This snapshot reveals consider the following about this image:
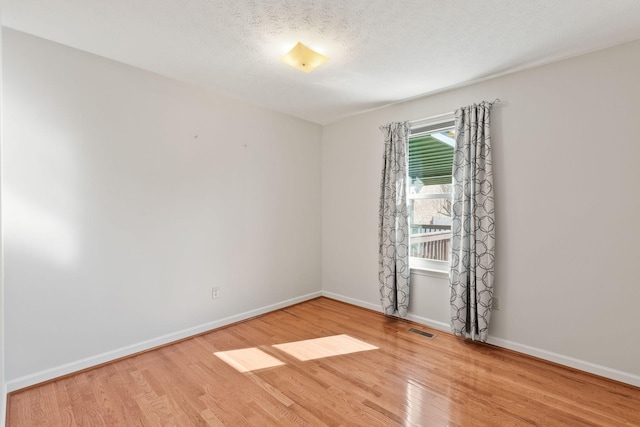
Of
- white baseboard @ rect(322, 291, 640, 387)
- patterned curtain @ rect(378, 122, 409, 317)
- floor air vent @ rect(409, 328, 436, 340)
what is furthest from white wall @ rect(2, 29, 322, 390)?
white baseboard @ rect(322, 291, 640, 387)

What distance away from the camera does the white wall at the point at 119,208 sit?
209 centimetres

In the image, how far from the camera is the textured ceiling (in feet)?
5.94

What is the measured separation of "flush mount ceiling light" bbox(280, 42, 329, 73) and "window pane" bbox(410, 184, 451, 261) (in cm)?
187

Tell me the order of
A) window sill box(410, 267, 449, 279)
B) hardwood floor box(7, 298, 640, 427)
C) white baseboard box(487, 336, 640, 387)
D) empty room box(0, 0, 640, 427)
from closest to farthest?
hardwood floor box(7, 298, 640, 427) < empty room box(0, 0, 640, 427) < white baseboard box(487, 336, 640, 387) < window sill box(410, 267, 449, 279)

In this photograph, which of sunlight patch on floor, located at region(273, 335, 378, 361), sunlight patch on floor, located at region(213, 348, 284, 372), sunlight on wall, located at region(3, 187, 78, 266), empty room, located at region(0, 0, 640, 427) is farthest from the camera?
sunlight patch on floor, located at region(273, 335, 378, 361)

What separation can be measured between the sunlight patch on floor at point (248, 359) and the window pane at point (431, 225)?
196 centimetres

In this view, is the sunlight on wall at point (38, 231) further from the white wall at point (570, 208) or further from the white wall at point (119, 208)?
the white wall at point (570, 208)

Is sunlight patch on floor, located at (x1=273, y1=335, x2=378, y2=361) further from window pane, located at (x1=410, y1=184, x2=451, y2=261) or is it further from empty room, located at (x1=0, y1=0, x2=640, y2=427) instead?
window pane, located at (x1=410, y1=184, x2=451, y2=261)

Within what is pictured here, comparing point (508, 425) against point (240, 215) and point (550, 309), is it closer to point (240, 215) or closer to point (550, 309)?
point (550, 309)

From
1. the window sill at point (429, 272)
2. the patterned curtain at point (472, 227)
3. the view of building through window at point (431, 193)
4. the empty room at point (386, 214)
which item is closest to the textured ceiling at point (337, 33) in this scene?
the empty room at point (386, 214)

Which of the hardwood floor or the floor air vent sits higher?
the floor air vent

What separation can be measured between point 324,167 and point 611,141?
9.81ft

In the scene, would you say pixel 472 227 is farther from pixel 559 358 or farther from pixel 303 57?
pixel 303 57

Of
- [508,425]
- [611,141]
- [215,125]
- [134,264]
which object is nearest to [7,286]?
[134,264]
